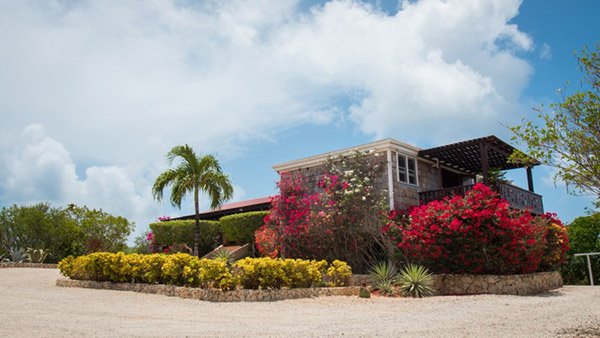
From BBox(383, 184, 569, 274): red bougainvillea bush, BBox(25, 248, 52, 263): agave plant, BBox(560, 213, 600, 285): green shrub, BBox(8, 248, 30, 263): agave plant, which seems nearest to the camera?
BBox(383, 184, 569, 274): red bougainvillea bush

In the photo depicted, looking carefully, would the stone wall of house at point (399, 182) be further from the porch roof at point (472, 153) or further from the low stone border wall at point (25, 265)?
the low stone border wall at point (25, 265)

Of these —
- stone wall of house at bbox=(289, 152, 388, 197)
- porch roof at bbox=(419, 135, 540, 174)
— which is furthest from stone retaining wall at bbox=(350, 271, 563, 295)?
porch roof at bbox=(419, 135, 540, 174)

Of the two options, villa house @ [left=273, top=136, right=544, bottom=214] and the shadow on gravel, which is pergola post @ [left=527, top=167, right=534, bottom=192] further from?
the shadow on gravel

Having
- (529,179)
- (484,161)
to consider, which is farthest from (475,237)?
(529,179)

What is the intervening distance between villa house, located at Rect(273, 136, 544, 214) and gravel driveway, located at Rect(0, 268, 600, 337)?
18.5 ft

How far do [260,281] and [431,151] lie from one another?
10.1 m

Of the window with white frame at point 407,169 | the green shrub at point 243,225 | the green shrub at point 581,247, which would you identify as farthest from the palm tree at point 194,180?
the green shrub at point 581,247

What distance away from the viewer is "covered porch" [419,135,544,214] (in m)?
19.8

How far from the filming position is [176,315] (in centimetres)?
1145

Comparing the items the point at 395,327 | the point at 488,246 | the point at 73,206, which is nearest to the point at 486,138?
the point at 488,246

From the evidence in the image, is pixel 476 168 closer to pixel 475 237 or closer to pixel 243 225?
pixel 475 237

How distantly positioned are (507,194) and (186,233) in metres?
16.1

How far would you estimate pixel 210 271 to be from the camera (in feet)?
46.6

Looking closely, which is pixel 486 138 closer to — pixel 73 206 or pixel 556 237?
pixel 556 237
